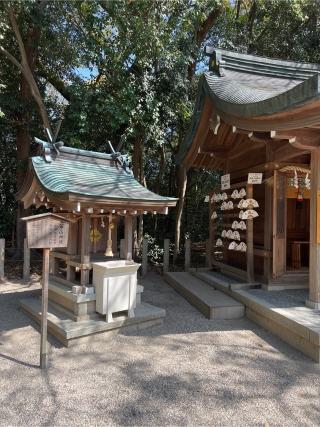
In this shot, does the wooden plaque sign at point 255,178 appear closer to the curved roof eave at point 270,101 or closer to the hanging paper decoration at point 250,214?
the hanging paper decoration at point 250,214

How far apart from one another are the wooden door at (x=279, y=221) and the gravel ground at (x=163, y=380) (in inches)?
59.4

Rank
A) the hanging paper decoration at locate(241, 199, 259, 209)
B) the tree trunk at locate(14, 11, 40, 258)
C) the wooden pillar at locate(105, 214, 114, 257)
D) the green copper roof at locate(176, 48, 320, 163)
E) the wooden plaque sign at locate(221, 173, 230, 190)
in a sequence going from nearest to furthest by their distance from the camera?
the green copper roof at locate(176, 48, 320, 163) → the wooden pillar at locate(105, 214, 114, 257) → the hanging paper decoration at locate(241, 199, 259, 209) → the wooden plaque sign at locate(221, 173, 230, 190) → the tree trunk at locate(14, 11, 40, 258)

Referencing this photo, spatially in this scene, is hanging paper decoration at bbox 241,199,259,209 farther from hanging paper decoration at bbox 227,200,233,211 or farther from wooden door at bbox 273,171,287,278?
hanging paper decoration at bbox 227,200,233,211

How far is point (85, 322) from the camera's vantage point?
4.71 meters

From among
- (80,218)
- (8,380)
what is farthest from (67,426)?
(80,218)

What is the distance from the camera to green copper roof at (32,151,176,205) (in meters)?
4.80

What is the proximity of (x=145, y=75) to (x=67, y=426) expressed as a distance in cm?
882

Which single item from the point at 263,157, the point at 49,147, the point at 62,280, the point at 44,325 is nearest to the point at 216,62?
→ the point at 263,157

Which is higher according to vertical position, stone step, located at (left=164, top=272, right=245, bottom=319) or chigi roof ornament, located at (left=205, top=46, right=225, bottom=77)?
chigi roof ornament, located at (left=205, top=46, right=225, bottom=77)

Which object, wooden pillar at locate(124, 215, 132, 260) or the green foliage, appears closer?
wooden pillar at locate(124, 215, 132, 260)

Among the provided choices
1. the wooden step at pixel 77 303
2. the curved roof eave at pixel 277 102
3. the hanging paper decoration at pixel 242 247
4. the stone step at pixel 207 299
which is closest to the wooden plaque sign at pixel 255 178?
the hanging paper decoration at pixel 242 247

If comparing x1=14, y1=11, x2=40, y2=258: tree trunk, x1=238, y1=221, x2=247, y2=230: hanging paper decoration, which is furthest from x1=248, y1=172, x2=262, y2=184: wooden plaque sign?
x1=14, y1=11, x2=40, y2=258: tree trunk

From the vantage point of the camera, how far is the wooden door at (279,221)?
6129 millimetres

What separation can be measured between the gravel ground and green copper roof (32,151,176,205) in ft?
6.75
